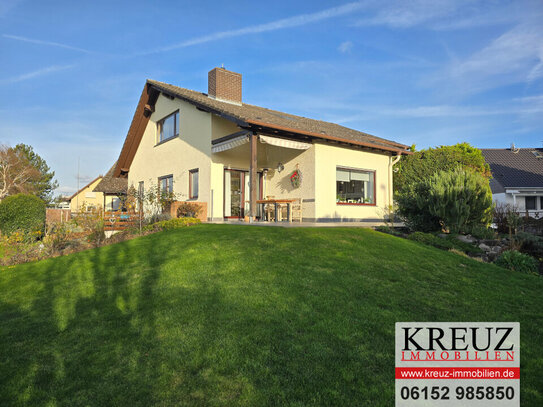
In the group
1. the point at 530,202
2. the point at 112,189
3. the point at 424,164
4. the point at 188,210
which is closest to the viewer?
the point at 188,210

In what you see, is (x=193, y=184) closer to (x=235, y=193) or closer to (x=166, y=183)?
(x=235, y=193)

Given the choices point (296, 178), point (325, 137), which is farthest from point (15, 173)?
point (325, 137)

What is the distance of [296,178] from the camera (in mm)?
12906

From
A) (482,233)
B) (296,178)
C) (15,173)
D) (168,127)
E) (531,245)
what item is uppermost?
(168,127)

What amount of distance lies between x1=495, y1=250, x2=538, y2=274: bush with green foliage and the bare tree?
39072 millimetres

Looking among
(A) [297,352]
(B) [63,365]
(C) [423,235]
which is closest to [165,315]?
(B) [63,365]

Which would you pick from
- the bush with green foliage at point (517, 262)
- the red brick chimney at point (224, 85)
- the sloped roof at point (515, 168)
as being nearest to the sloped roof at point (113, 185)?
the red brick chimney at point (224, 85)

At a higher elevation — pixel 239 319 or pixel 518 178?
pixel 518 178

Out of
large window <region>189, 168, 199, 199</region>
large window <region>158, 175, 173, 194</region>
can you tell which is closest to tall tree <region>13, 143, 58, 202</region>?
large window <region>158, 175, 173, 194</region>

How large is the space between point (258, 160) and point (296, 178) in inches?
85.4

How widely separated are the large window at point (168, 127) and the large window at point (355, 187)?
7937 millimetres

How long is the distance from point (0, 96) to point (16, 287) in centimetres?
1998

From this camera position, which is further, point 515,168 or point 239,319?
point 515,168

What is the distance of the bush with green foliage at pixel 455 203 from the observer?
30.6 ft
